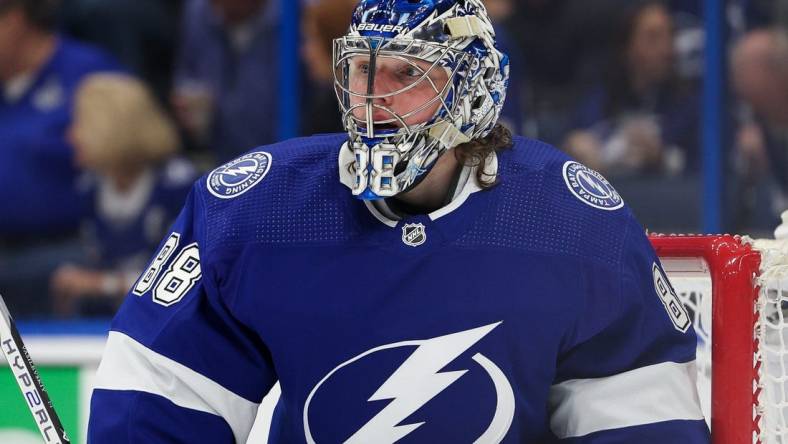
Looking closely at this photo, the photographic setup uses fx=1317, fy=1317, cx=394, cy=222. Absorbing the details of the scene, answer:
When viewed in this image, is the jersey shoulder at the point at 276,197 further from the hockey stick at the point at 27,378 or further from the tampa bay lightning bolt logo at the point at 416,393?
the hockey stick at the point at 27,378

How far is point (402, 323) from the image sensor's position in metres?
1.73

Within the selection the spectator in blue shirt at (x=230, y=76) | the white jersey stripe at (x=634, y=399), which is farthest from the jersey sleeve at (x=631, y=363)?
the spectator in blue shirt at (x=230, y=76)

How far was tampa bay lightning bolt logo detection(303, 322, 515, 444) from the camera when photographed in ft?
5.70

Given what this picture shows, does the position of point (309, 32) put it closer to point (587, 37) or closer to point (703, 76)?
point (587, 37)

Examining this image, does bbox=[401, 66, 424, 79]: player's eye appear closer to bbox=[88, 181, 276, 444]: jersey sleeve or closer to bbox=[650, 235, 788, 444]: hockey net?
bbox=[88, 181, 276, 444]: jersey sleeve

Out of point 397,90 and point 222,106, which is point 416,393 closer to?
point 397,90

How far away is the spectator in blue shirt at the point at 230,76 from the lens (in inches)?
150

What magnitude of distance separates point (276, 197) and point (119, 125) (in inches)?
85.1

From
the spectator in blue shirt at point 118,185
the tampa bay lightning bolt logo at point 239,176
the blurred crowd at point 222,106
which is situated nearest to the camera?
the tampa bay lightning bolt logo at point 239,176

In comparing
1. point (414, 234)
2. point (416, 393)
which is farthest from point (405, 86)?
point (416, 393)

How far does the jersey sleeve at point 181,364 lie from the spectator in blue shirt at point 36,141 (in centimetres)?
213

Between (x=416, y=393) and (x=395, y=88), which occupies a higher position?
(x=395, y=88)

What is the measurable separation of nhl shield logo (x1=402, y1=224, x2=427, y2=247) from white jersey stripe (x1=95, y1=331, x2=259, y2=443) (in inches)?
12.7

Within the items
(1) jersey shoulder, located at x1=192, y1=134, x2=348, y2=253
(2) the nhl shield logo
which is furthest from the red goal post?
(1) jersey shoulder, located at x1=192, y1=134, x2=348, y2=253
